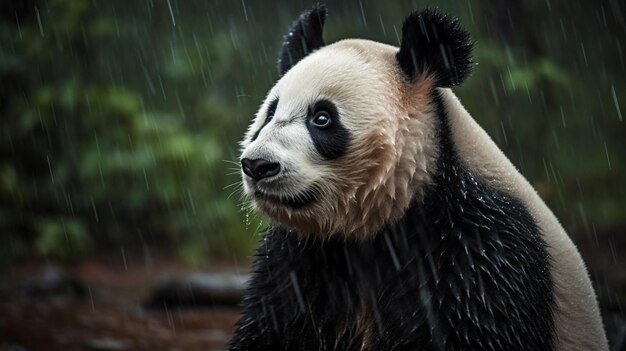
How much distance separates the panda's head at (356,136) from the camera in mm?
2533

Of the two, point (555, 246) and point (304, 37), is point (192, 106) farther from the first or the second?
point (555, 246)

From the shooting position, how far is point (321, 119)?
2613mm

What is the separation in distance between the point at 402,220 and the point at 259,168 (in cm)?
56

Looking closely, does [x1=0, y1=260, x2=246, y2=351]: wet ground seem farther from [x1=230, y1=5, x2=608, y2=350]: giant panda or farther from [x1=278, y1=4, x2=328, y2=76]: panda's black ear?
[x1=278, y1=4, x2=328, y2=76]: panda's black ear

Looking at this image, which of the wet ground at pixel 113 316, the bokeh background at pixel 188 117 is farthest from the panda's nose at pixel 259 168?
the bokeh background at pixel 188 117

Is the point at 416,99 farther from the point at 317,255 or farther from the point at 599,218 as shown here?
the point at 599,218

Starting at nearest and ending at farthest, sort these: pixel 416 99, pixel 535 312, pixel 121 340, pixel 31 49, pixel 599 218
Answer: pixel 535 312 < pixel 416 99 < pixel 121 340 < pixel 31 49 < pixel 599 218

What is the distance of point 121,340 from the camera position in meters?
4.32

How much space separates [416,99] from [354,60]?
278 mm

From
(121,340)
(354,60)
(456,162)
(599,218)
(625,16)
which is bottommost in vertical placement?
(599,218)

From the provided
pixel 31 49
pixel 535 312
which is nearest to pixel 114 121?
pixel 31 49

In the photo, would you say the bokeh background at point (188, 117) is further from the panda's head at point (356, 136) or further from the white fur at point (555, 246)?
the panda's head at point (356, 136)

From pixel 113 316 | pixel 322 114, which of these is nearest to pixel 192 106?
pixel 113 316

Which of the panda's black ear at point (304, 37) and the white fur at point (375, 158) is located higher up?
the panda's black ear at point (304, 37)
